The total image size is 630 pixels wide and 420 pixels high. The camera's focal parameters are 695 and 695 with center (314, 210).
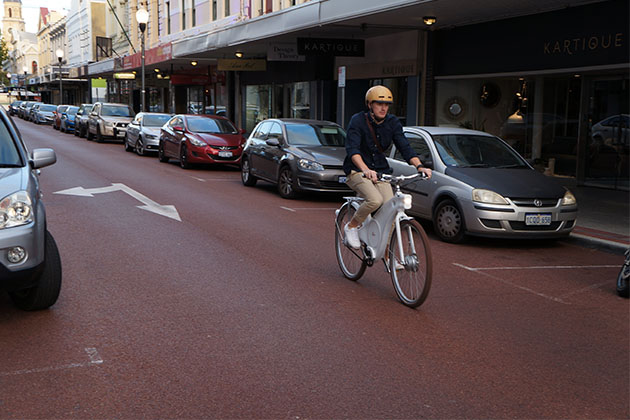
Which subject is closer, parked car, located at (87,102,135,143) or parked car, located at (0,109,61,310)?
parked car, located at (0,109,61,310)

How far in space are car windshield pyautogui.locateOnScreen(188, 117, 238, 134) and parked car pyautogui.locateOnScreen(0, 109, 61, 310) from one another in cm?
1350

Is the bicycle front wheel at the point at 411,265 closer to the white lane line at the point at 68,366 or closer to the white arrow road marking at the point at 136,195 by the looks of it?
the white lane line at the point at 68,366

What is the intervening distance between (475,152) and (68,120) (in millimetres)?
32866

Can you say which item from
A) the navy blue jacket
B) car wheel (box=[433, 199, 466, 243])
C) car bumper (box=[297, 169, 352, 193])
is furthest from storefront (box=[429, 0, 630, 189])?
the navy blue jacket

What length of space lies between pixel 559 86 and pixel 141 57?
73.8ft

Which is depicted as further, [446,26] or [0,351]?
[446,26]

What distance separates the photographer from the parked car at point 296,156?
12961 mm

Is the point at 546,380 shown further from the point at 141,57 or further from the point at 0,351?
the point at 141,57

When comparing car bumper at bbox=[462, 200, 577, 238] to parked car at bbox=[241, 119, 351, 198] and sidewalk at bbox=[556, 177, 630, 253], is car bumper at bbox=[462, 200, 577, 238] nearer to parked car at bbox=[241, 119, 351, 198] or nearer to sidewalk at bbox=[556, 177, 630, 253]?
sidewalk at bbox=[556, 177, 630, 253]

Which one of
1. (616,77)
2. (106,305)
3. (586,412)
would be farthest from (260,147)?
(586,412)

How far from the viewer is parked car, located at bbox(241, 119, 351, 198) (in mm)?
12961

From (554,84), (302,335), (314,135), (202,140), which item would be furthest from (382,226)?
(202,140)

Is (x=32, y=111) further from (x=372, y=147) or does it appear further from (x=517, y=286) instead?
(x=517, y=286)

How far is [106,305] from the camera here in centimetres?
588
